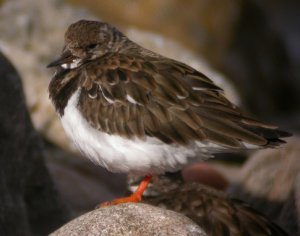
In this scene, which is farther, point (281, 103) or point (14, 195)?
point (281, 103)

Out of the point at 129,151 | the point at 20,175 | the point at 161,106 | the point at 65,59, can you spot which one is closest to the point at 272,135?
the point at 161,106

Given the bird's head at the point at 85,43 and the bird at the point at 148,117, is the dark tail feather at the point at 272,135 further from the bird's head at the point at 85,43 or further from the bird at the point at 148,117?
the bird's head at the point at 85,43

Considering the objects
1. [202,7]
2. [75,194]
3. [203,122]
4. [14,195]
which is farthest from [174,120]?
[202,7]

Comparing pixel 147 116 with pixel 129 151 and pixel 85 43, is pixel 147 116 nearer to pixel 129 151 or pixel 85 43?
pixel 129 151

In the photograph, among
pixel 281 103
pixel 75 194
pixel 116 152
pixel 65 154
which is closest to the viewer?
pixel 116 152

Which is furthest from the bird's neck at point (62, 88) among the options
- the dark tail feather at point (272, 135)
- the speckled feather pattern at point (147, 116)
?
the dark tail feather at point (272, 135)

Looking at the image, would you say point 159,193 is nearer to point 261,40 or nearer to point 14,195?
point 14,195

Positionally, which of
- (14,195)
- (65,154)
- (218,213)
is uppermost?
(218,213)

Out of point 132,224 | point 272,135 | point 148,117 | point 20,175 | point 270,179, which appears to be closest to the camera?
point 132,224

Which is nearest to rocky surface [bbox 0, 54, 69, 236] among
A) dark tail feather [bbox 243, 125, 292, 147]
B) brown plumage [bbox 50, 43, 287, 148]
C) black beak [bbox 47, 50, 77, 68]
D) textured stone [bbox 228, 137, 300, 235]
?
black beak [bbox 47, 50, 77, 68]
